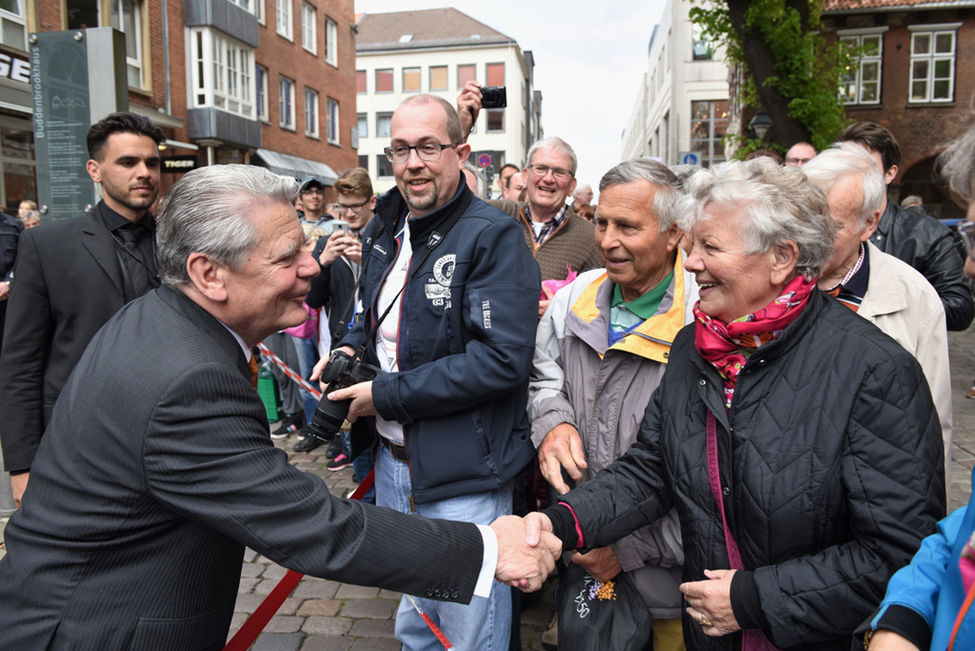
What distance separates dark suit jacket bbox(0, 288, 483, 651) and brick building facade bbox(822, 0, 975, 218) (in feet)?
83.3

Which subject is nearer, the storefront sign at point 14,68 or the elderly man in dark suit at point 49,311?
the elderly man in dark suit at point 49,311

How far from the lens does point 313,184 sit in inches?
287

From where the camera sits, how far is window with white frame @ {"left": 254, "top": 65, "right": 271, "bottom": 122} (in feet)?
76.3

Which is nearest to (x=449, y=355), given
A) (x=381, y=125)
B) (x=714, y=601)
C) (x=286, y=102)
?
(x=714, y=601)

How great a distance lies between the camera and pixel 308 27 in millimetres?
27047

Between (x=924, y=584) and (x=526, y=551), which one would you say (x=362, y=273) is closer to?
(x=526, y=551)

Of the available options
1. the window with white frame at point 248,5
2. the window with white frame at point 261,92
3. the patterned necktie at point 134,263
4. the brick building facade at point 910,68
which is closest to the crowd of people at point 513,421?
the patterned necktie at point 134,263

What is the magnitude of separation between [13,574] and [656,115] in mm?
51485

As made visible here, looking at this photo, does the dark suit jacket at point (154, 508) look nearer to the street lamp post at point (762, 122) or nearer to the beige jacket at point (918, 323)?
the beige jacket at point (918, 323)

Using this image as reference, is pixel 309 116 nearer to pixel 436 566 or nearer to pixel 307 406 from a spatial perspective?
pixel 307 406

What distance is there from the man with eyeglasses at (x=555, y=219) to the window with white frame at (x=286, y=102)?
72.7 feet

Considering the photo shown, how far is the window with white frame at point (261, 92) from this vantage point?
23.2 m

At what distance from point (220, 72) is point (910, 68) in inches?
882

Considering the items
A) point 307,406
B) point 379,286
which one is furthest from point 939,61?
point 379,286
